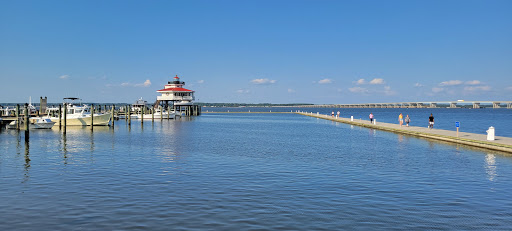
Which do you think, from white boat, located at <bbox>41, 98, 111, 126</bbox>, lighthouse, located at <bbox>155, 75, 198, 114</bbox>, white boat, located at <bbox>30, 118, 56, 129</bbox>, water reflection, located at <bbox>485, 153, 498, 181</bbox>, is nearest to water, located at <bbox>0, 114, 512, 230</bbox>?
water reflection, located at <bbox>485, 153, 498, 181</bbox>

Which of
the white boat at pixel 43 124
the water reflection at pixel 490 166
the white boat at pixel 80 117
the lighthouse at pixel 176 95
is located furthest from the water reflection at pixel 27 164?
the lighthouse at pixel 176 95

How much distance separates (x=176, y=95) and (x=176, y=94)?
25cm

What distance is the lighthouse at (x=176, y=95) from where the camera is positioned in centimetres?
10444

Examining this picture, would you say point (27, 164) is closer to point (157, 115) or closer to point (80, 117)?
point (80, 117)

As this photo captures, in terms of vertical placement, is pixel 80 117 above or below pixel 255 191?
above

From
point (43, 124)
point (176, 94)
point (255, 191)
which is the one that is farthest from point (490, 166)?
point (176, 94)

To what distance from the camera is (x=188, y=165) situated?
23.2 metres

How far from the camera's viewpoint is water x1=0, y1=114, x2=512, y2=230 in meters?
11.8

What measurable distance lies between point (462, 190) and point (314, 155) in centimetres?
1252

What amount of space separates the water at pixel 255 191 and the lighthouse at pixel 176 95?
77019mm

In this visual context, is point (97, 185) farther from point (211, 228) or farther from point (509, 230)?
point (509, 230)

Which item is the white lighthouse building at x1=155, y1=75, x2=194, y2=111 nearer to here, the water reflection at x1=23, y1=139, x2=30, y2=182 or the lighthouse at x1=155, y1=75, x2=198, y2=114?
the lighthouse at x1=155, y1=75, x2=198, y2=114

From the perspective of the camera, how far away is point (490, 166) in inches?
877

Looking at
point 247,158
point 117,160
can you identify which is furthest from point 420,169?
point 117,160
